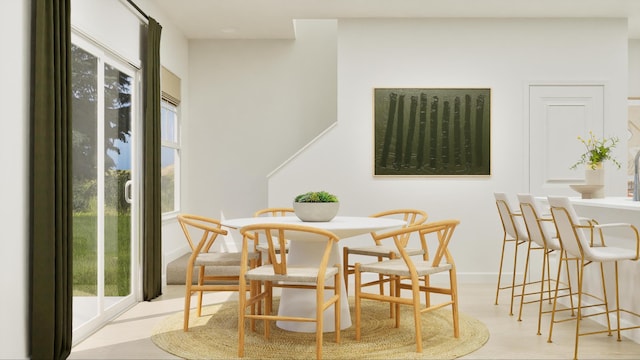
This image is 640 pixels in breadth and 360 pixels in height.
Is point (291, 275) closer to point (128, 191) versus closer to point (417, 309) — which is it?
point (417, 309)

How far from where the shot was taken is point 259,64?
684 centimetres

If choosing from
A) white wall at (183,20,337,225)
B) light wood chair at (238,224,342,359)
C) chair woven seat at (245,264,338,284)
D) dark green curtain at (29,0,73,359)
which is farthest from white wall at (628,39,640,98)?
dark green curtain at (29,0,73,359)

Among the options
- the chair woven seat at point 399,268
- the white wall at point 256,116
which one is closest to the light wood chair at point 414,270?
the chair woven seat at point 399,268

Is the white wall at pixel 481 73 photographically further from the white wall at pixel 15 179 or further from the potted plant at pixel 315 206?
the white wall at pixel 15 179

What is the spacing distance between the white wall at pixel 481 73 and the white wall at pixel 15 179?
11.6 ft

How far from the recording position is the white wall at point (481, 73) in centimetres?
599

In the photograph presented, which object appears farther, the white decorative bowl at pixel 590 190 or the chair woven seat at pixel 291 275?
the white decorative bowl at pixel 590 190

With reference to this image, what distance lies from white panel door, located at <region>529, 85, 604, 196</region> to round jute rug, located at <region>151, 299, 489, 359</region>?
2.28 metres

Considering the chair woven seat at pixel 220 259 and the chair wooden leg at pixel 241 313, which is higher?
the chair woven seat at pixel 220 259

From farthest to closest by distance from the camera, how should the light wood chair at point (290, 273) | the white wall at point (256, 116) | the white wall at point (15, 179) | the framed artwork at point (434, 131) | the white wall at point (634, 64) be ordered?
the white wall at point (634, 64) → the white wall at point (256, 116) → the framed artwork at point (434, 131) → the light wood chair at point (290, 273) → the white wall at point (15, 179)

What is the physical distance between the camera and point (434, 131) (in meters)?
5.98

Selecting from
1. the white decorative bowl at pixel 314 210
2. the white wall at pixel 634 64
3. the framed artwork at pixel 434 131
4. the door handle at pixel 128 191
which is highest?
the white wall at pixel 634 64

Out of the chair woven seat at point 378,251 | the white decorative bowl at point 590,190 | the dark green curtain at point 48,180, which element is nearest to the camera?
the dark green curtain at point 48,180

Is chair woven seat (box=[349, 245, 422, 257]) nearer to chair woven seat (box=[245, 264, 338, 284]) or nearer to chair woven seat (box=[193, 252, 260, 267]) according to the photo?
chair woven seat (box=[193, 252, 260, 267])
